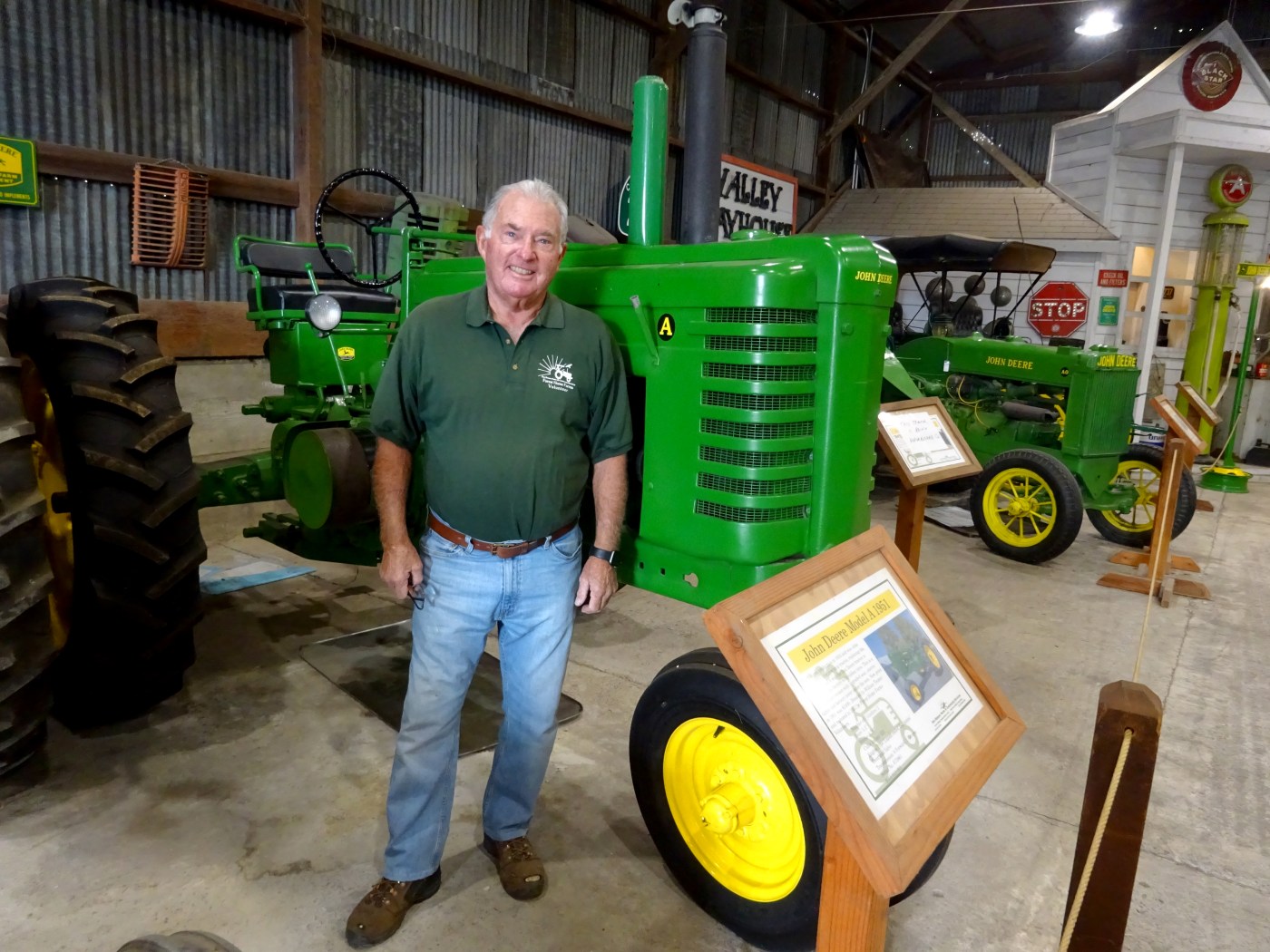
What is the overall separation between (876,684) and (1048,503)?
4.21 metres

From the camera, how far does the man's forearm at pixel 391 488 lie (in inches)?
71.3

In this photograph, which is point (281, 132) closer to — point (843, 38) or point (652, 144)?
point (652, 144)

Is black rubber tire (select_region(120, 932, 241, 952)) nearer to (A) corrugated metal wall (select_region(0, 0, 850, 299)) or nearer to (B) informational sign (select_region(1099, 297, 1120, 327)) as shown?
(A) corrugated metal wall (select_region(0, 0, 850, 299))

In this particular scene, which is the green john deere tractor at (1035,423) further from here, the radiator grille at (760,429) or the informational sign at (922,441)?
the radiator grille at (760,429)

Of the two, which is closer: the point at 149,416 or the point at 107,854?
the point at 107,854

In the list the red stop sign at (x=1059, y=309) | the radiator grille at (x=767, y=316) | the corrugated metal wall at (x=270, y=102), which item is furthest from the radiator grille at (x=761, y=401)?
the red stop sign at (x=1059, y=309)

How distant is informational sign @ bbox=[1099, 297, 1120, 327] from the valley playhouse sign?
161 inches

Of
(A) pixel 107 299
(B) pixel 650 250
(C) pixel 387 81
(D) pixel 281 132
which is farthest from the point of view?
(C) pixel 387 81

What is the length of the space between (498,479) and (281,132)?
173 inches

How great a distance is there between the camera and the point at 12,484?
1.89 meters

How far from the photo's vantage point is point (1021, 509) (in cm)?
505

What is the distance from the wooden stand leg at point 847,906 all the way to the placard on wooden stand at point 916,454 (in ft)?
6.25

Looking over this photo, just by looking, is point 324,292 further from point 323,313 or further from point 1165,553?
point 1165,553

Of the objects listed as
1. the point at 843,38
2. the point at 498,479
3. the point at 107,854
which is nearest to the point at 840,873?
the point at 498,479
